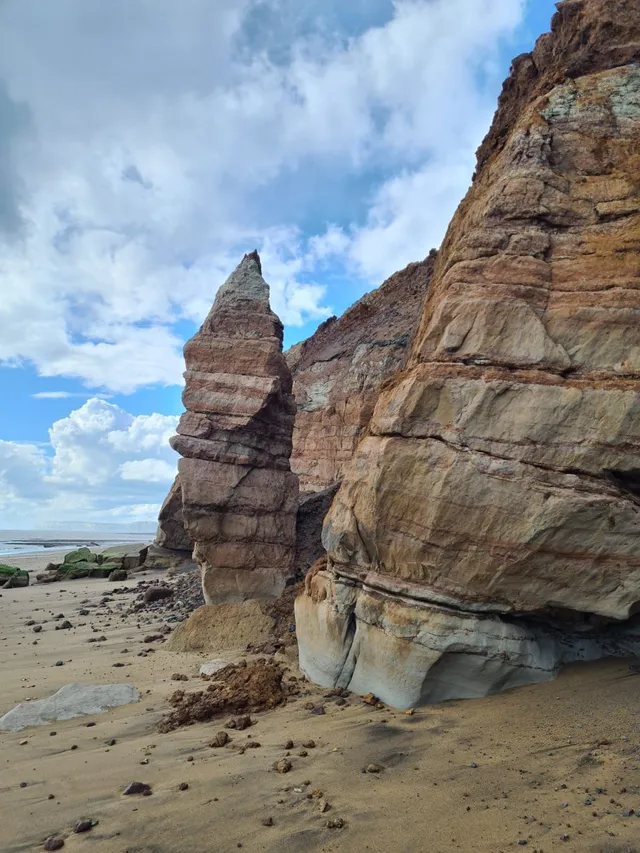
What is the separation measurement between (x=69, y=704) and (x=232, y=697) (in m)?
1.96

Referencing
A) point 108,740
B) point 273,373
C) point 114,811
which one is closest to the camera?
point 114,811

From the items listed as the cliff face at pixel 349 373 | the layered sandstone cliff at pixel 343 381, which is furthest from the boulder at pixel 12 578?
the cliff face at pixel 349 373

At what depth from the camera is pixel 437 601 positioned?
571cm

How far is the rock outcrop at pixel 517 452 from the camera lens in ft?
17.5

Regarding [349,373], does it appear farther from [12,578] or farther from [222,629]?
[222,629]

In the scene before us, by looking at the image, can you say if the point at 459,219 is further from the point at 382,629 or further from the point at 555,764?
the point at 555,764

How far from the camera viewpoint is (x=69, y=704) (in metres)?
6.45

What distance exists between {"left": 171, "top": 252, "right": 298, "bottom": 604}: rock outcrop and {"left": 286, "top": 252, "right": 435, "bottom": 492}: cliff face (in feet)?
43.7

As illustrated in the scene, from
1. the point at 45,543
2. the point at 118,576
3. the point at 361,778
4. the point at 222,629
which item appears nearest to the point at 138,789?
the point at 361,778

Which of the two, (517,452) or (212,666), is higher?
(517,452)

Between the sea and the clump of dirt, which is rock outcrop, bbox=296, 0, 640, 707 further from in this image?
the sea

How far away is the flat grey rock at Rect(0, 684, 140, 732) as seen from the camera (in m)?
6.10

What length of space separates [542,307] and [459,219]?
2323 millimetres

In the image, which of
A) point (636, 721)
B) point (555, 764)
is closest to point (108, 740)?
point (555, 764)
